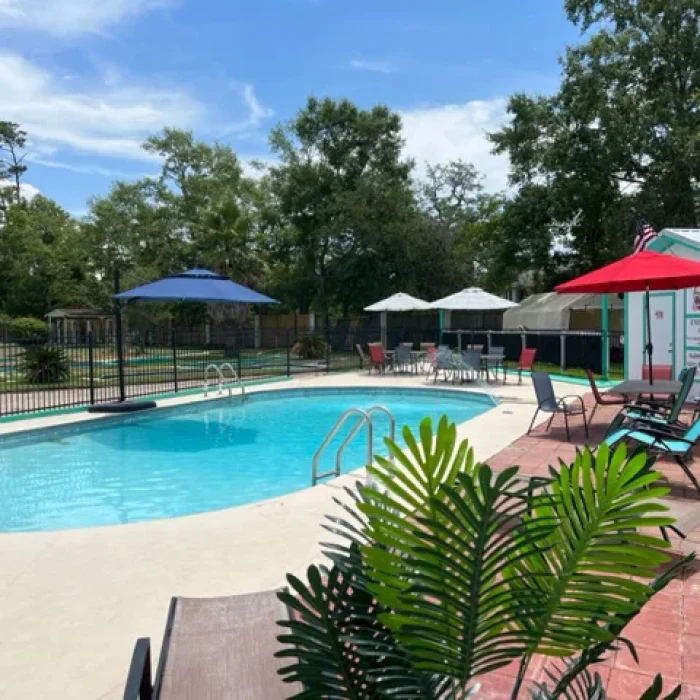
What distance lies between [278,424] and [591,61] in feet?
57.2

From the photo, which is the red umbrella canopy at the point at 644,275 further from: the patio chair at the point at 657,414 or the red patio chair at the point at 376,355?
the red patio chair at the point at 376,355

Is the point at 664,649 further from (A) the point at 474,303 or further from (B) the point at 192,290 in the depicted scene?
(A) the point at 474,303

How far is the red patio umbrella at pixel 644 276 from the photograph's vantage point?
6.90 m

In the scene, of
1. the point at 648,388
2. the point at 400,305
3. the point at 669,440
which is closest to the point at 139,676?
the point at 669,440

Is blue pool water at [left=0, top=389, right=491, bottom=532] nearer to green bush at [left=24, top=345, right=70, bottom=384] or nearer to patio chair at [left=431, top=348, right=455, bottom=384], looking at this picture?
patio chair at [left=431, top=348, right=455, bottom=384]

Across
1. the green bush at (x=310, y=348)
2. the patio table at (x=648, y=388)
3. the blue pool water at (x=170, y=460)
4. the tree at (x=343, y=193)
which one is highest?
the tree at (x=343, y=193)

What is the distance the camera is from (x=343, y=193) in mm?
27500

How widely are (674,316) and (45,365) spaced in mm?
13330

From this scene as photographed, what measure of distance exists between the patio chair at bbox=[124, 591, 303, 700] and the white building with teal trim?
31.3 feet

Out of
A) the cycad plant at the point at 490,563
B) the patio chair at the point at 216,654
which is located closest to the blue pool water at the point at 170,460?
the patio chair at the point at 216,654

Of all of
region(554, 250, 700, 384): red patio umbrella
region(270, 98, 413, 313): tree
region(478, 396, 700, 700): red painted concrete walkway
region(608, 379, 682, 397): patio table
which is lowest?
region(478, 396, 700, 700): red painted concrete walkway

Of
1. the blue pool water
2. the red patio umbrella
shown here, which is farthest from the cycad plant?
the red patio umbrella

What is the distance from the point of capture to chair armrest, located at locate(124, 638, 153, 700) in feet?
4.99

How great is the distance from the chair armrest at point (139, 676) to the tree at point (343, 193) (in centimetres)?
2568
